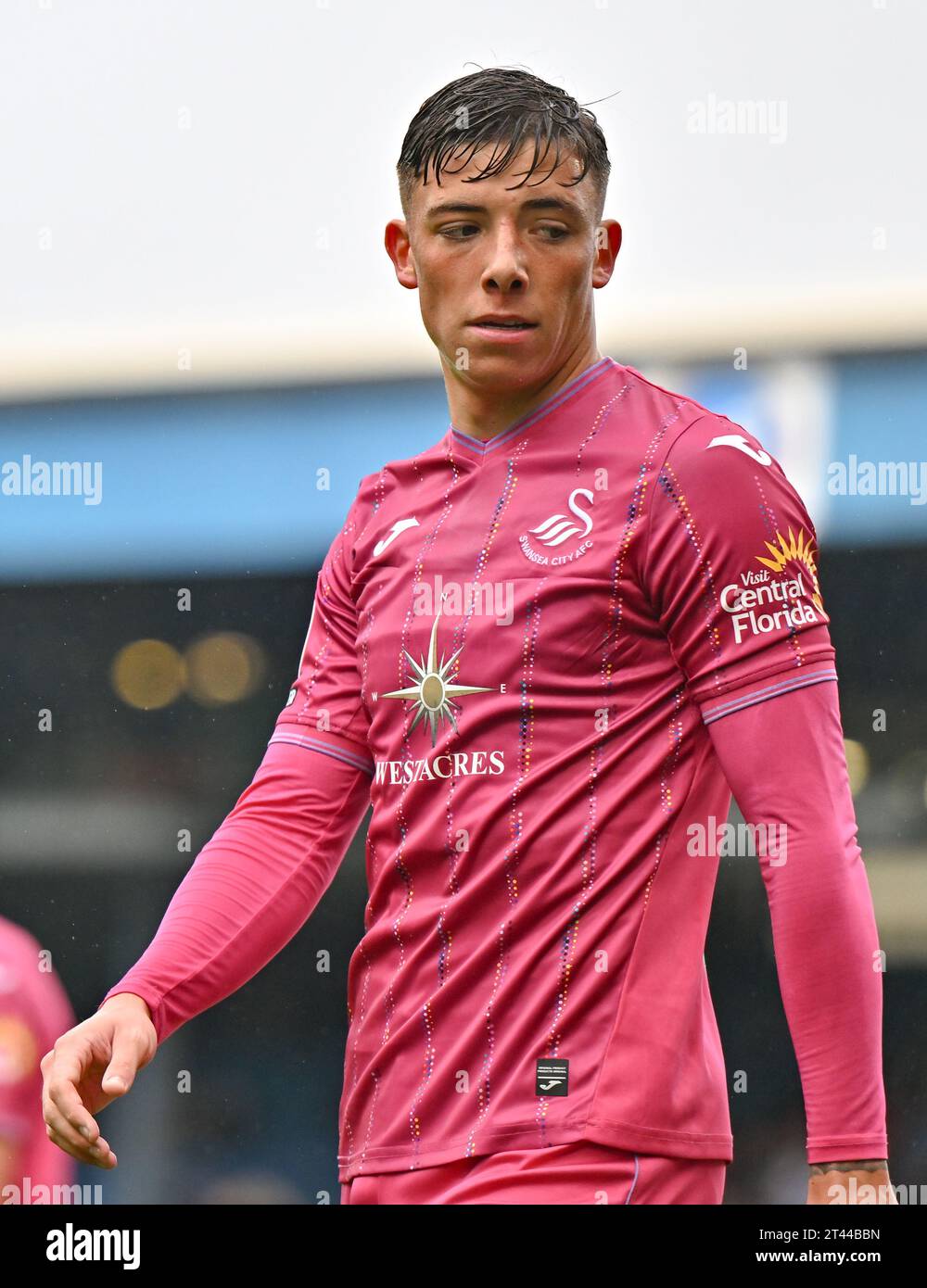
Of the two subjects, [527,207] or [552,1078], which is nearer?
[552,1078]

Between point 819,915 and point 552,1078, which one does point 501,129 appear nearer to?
point 819,915

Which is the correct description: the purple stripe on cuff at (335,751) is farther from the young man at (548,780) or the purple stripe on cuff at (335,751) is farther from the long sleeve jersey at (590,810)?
the long sleeve jersey at (590,810)

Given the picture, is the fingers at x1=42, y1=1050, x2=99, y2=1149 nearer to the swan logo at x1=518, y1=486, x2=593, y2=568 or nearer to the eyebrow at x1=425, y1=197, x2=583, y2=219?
the swan logo at x1=518, y1=486, x2=593, y2=568

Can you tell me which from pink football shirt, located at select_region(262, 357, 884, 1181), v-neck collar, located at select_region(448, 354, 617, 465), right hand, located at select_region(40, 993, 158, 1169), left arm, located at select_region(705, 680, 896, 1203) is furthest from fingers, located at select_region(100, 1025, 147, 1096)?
v-neck collar, located at select_region(448, 354, 617, 465)

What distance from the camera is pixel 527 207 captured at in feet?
7.59

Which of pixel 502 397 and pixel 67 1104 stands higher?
pixel 502 397

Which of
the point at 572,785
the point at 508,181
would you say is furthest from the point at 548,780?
the point at 508,181

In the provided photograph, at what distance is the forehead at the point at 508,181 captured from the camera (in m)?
2.30

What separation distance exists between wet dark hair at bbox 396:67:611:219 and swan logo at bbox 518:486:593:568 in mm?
438

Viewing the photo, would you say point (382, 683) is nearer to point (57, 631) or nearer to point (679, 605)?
point (679, 605)

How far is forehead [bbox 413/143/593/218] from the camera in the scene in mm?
2305

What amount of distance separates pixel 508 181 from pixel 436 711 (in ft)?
2.34

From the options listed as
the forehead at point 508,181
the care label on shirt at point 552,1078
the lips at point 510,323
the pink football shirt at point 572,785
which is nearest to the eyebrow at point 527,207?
the forehead at point 508,181


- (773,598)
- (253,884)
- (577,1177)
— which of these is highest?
(773,598)
